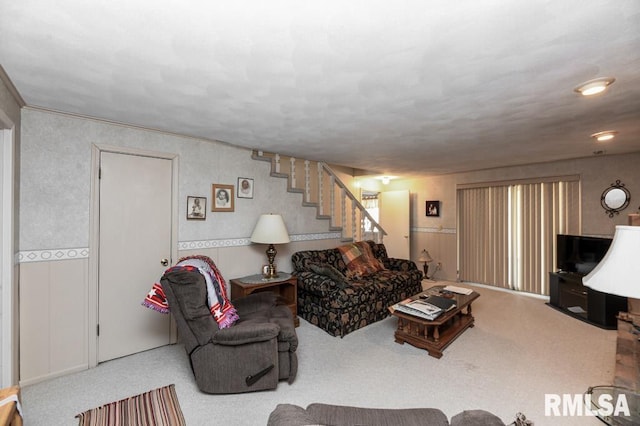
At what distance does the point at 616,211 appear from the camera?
12.5 ft

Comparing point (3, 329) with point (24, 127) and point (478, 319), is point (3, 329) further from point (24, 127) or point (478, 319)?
point (478, 319)

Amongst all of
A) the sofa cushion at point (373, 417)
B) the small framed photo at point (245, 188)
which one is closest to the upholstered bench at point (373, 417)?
the sofa cushion at point (373, 417)

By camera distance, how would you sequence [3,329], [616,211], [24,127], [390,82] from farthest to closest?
[616,211] → [24,127] → [3,329] → [390,82]

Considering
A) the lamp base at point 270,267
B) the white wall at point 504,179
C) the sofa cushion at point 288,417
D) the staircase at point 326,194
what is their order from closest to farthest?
the sofa cushion at point 288,417 → the lamp base at point 270,267 → the white wall at point 504,179 → the staircase at point 326,194

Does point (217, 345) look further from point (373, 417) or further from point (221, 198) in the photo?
point (221, 198)

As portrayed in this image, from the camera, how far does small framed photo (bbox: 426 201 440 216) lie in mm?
5812

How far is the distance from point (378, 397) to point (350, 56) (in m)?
2.27

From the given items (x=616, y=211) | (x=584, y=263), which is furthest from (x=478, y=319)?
(x=616, y=211)

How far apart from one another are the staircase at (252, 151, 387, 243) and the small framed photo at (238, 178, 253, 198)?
12.9 inches

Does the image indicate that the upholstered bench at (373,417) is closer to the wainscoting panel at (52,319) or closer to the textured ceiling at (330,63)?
the textured ceiling at (330,63)

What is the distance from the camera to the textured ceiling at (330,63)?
1.18 metres

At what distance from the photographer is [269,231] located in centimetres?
324

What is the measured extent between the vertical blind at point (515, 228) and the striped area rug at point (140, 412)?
5.21 meters

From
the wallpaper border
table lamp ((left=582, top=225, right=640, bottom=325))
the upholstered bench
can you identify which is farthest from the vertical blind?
the upholstered bench
